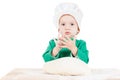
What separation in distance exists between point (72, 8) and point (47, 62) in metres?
0.32

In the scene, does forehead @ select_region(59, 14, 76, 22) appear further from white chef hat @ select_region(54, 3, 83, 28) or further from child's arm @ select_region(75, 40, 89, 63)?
child's arm @ select_region(75, 40, 89, 63)

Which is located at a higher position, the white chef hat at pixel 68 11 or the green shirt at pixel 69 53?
the white chef hat at pixel 68 11

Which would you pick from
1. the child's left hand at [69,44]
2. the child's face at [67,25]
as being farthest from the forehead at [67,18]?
the child's left hand at [69,44]

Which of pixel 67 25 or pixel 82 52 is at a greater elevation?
pixel 67 25

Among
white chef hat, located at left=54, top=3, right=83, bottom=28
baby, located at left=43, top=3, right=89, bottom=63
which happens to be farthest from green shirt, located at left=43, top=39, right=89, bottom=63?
white chef hat, located at left=54, top=3, right=83, bottom=28

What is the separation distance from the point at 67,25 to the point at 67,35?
0.17ft

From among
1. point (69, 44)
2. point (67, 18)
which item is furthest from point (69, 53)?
point (67, 18)

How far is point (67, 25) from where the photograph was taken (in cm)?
228

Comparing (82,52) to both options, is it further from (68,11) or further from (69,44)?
(68,11)

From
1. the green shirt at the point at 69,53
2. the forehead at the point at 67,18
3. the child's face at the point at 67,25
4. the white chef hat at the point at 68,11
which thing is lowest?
the green shirt at the point at 69,53

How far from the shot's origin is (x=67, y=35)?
228 cm

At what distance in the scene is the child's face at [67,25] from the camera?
2281 mm

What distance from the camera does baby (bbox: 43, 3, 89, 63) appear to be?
225cm

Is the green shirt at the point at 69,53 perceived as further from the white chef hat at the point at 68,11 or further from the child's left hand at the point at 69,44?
the white chef hat at the point at 68,11
